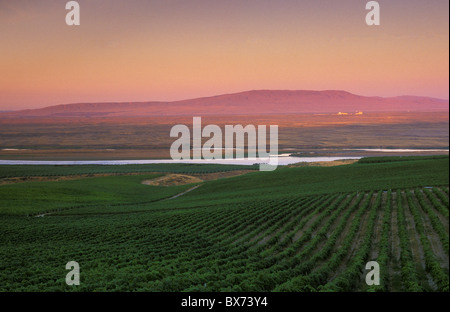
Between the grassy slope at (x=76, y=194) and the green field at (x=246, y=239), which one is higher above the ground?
the green field at (x=246, y=239)

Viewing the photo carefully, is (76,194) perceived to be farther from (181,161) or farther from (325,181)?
(181,161)

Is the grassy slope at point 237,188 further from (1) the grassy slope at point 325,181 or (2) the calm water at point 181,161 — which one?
(2) the calm water at point 181,161

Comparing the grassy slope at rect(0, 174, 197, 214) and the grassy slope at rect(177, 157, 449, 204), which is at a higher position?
the grassy slope at rect(177, 157, 449, 204)

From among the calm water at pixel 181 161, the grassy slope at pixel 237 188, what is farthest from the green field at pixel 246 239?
the calm water at pixel 181 161

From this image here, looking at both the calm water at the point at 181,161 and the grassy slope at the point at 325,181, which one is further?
the calm water at the point at 181,161

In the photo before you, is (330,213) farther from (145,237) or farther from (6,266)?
(6,266)

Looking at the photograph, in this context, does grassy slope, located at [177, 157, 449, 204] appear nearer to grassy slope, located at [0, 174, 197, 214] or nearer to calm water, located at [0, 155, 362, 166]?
grassy slope, located at [0, 174, 197, 214]

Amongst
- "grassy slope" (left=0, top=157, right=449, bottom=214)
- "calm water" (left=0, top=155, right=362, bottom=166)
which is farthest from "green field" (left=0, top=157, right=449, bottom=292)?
"calm water" (left=0, top=155, right=362, bottom=166)

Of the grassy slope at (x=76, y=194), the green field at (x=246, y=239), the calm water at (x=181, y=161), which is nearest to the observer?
the green field at (x=246, y=239)
